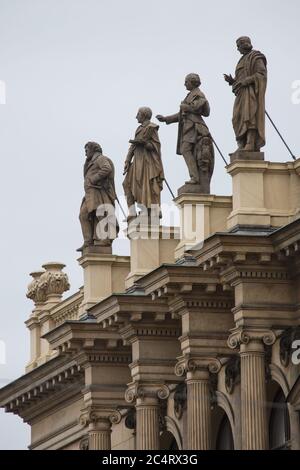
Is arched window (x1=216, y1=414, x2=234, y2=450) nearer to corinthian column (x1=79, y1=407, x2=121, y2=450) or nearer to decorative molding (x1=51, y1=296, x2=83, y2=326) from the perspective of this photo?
corinthian column (x1=79, y1=407, x2=121, y2=450)

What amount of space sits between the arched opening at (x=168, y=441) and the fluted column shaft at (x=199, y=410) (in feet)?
16.5

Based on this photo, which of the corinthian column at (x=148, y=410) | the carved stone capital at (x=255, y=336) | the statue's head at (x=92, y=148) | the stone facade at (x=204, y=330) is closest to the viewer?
the stone facade at (x=204, y=330)

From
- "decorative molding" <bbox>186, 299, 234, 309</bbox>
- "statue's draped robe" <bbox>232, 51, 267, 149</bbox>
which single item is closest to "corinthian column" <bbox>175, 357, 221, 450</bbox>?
"decorative molding" <bbox>186, 299, 234, 309</bbox>

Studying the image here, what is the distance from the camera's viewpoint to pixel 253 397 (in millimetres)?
64312

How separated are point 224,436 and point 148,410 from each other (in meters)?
1.95

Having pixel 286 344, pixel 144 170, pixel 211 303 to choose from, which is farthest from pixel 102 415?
pixel 286 344

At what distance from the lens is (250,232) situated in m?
64.2

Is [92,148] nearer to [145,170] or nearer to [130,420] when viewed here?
[145,170]

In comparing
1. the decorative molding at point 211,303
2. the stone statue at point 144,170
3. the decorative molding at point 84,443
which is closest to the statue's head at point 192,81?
the stone statue at point 144,170

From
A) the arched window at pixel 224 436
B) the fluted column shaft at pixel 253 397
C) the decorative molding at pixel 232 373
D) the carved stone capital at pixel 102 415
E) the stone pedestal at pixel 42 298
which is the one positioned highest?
the stone pedestal at pixel 42 298

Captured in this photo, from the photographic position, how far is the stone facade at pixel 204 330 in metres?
64.3

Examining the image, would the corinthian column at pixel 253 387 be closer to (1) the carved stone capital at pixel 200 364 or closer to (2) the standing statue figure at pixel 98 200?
(1) the carved stone capital at pixel 200 364

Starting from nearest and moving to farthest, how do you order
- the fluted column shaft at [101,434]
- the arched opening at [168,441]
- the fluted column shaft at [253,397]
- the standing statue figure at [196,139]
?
the fluted column shaft at [253,397]
the standing statue figure at [196,139]
the arched opening at [168,441]
the fluted column shaft at [101,434]

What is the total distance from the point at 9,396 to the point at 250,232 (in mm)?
21627
